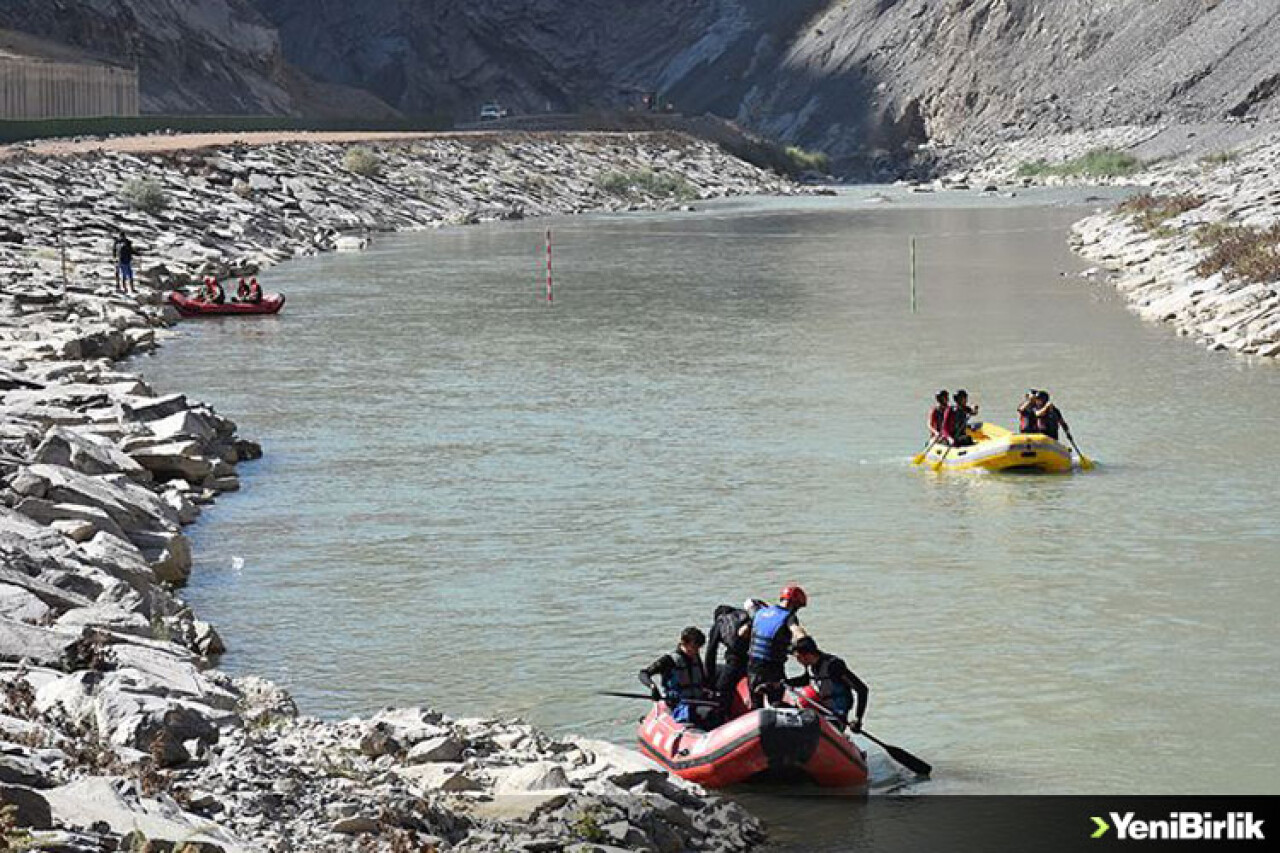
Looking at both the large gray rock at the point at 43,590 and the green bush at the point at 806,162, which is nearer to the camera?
the large gray rock at the point at 43,590

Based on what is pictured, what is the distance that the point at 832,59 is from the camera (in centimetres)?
14850

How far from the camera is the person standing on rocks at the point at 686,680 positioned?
51.9 feet

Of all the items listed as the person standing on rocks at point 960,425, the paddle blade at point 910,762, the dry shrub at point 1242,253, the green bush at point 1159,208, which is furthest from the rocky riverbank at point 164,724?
the green bush at point 1159,208

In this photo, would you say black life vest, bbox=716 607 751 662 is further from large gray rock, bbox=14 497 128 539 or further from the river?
large gray rock, bbox=14 497 128 539

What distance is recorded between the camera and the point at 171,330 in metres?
46.6

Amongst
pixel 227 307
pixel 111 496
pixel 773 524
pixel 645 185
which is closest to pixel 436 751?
pixel 111 496

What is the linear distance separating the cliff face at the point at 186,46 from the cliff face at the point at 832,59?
2105cm

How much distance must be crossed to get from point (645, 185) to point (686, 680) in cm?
9012

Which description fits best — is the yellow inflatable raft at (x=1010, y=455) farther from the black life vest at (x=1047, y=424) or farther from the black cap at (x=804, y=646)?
the black cap at (x=804, y=646)

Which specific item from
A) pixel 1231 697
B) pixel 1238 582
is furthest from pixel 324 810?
pixel 1238 582

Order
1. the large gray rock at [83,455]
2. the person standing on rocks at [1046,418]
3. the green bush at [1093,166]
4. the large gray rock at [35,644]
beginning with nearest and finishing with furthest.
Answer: the large gray rock at [35,644] → the large gray rock at [83,455] → the person standing on rocks at [1046,418] → the green bush at [1093,166]

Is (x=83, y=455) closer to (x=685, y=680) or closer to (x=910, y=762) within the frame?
(x=685, y=680)

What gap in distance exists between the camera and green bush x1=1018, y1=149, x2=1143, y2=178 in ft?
347

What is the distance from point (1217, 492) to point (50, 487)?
14259mm
